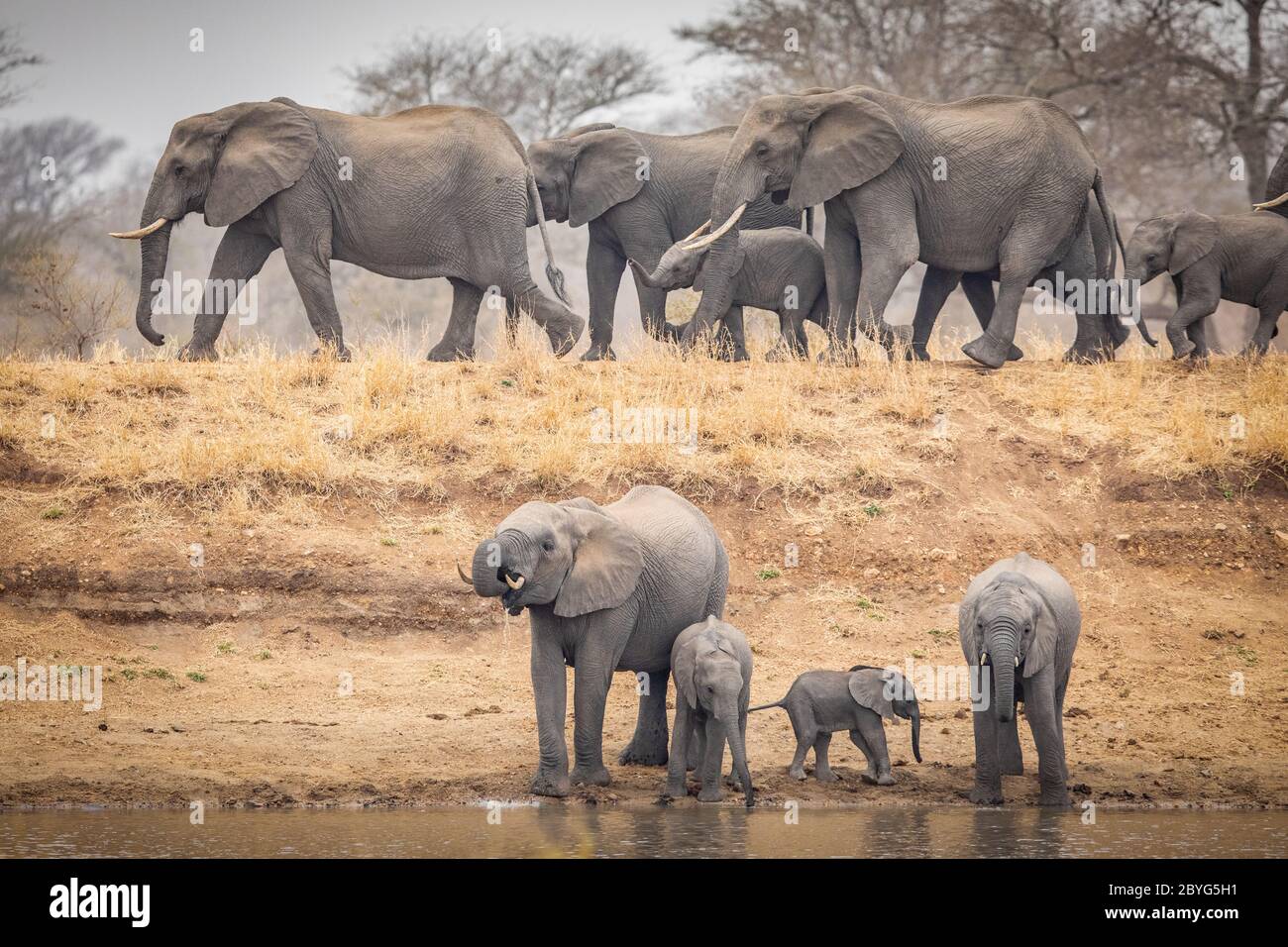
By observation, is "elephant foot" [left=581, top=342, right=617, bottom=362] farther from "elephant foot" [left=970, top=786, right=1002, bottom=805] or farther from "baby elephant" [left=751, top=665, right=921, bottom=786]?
"elephant foot" [left=970, top=786, right=1002, bottom=805]

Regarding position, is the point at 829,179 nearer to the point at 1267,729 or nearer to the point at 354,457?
the point at 354,457

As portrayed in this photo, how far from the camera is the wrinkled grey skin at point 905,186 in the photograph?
1653 centimetres

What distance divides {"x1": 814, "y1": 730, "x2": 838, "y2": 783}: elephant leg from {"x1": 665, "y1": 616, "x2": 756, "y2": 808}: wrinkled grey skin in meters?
0.58

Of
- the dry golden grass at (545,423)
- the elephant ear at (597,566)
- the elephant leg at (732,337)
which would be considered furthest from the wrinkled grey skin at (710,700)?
the elephant leg at (732,337)

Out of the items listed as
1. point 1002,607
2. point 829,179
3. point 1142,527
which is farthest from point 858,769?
point 829,179

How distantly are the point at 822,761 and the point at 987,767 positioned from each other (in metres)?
0.99

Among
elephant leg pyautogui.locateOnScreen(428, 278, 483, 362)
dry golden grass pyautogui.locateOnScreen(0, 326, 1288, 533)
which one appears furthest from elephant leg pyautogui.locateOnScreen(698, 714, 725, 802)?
elephant leg pyautogui.locateOnScreen(428, 278, 483, 362)

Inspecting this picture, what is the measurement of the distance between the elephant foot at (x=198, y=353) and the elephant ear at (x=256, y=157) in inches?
45.1

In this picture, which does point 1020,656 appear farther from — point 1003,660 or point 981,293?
point 981,293

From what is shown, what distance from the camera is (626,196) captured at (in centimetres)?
1839

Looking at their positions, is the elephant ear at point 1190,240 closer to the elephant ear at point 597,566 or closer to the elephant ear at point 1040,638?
the elephant ear at point 1040,638

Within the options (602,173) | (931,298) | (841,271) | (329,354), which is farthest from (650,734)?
(602,173)

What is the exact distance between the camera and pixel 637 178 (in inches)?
726

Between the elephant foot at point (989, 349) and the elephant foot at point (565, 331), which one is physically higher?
the elephant foot at point (565, 331)
